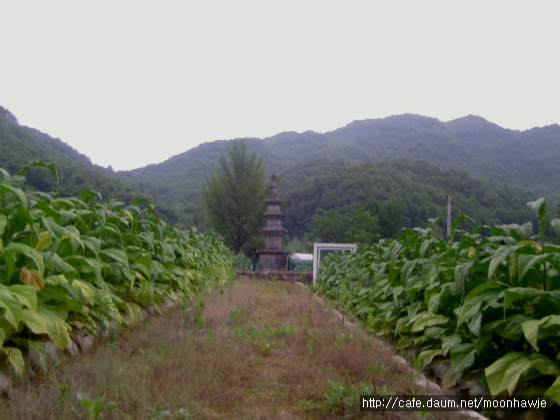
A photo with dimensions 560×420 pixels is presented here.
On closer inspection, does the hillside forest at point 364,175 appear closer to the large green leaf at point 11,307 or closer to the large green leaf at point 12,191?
the large green leaf at point 12,191

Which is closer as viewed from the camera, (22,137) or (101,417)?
(101,417)

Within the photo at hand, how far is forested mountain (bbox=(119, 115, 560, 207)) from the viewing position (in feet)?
150

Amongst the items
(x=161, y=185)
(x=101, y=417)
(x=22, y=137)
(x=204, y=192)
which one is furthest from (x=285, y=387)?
(x=161, y=185)

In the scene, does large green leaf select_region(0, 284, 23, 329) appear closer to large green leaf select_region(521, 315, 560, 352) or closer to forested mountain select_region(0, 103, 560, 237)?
large green leaf select_region(521, 315, 560, 352)

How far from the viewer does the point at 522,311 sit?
2.81m

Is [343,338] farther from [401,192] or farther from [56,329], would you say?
[401,192]

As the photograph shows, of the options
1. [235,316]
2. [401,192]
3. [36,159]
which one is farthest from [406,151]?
[235,316]

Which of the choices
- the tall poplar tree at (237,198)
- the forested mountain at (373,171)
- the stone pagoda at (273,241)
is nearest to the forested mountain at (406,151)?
the forested mountain at (373,171)

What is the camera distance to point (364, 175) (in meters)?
45.0

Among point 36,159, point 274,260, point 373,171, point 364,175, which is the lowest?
point 274,260

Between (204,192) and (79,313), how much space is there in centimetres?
3385

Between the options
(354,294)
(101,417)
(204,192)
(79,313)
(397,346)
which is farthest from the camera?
(204,192)

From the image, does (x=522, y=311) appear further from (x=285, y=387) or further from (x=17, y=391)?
(x=17, y=391)

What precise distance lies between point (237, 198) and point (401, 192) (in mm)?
15411
